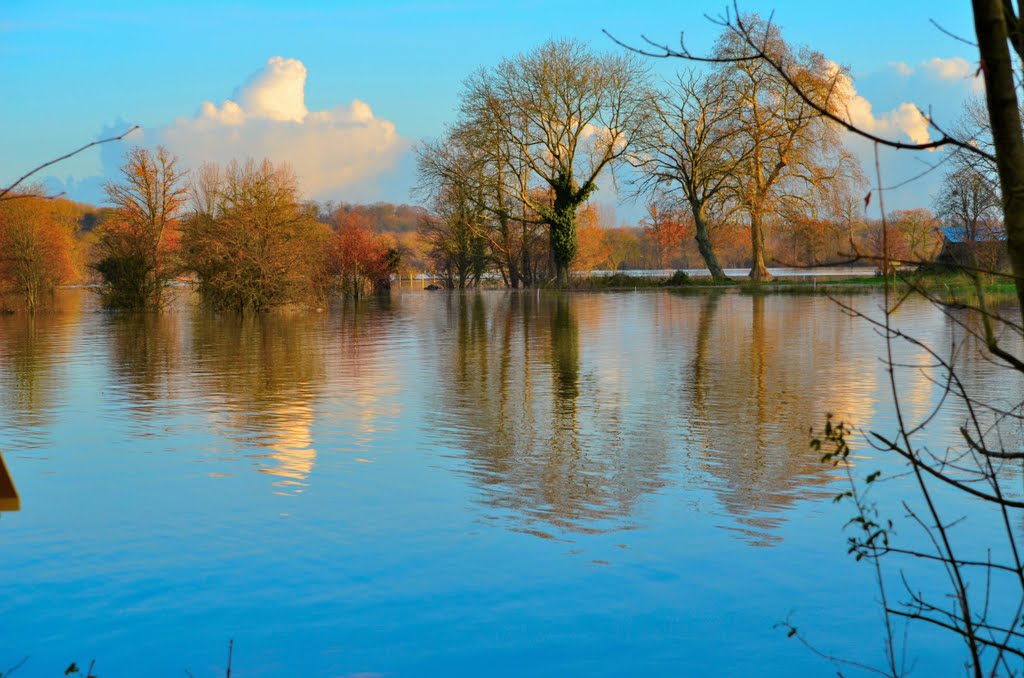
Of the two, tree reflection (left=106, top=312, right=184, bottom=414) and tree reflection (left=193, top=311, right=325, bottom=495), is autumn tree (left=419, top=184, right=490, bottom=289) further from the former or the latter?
tree reflection (left=193, top=311, right=325, bottom=495)

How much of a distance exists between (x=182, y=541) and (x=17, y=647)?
162 cm

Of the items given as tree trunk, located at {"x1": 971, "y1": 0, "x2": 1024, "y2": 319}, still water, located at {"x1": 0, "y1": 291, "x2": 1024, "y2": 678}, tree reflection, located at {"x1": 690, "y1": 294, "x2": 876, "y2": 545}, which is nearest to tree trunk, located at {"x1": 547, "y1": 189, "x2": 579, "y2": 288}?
tree reflection, located at {"x1": 690, "y1": 294, "x2": 876, "y2": 545}

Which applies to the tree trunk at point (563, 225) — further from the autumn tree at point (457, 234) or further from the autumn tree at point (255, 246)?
the autumn tree at point (255, 246)

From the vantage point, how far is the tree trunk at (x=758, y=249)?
156 ft

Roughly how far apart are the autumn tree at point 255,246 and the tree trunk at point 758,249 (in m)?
23.2

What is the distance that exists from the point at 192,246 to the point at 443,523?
97.4 ft

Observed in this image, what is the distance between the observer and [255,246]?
108 ft

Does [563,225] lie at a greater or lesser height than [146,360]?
greater

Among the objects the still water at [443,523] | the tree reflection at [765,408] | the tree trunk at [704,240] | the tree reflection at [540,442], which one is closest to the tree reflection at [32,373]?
the still water at [443,523]

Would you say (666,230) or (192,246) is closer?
(192,246)

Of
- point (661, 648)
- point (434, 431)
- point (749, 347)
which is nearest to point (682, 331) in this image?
point (749, 347)

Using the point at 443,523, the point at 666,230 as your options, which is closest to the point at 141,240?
the point at 443,523

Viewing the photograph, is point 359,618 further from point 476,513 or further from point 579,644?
point 476,513

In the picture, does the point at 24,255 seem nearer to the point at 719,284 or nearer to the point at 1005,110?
the point at 719,284
